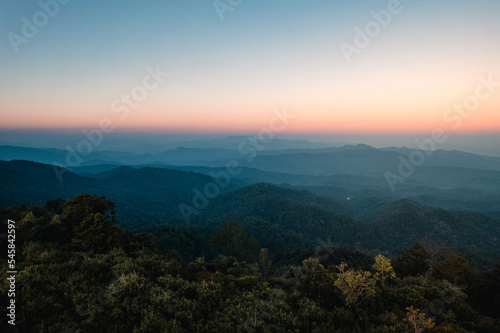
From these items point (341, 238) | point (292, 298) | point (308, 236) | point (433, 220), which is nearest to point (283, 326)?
point (292, 298)

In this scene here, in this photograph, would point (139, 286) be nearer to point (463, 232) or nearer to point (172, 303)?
point (172, 303)

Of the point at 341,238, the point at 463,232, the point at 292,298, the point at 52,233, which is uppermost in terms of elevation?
the point at 52,233

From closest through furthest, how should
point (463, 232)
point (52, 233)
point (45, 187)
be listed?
point (52, 233)
point (463, 232)
point (45, 187)

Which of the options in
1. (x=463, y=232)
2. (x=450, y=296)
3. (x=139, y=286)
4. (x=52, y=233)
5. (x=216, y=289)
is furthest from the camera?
(x=463, y=232)

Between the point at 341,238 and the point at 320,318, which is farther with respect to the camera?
the point at 341,238

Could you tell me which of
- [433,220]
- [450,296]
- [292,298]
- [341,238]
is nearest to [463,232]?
[433,220]

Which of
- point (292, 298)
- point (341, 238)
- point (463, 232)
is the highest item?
point (292, 298)

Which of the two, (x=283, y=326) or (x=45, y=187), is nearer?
(x=283, y=326)

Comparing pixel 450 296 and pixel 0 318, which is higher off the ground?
pixel 0 318

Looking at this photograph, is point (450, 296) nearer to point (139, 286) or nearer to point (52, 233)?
point (139, 286)
